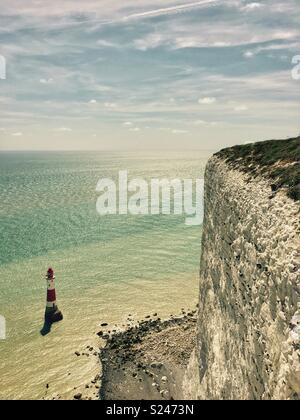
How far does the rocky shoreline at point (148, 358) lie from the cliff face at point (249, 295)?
5.06 m

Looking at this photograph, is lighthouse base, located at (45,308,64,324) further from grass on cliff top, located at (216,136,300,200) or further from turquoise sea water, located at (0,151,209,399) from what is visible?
grass on cliff top, located at (216,136,300,200)

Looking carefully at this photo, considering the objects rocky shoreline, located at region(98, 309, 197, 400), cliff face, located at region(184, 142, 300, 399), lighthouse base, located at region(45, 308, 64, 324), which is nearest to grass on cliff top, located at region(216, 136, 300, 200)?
cliff face, located at region(184, 142, 300, 399)

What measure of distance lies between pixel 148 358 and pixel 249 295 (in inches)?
750

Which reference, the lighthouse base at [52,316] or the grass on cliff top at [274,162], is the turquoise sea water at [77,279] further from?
the grass on cliff top at [274,162]

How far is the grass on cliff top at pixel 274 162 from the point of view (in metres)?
12.9

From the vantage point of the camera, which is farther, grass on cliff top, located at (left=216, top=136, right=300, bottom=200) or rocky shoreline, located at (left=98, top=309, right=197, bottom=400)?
rocky shoreline, located at (left=98, top=309, right=197, bottom=400)

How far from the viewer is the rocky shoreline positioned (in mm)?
25312

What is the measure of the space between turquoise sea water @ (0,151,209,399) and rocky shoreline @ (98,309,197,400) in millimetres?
1760

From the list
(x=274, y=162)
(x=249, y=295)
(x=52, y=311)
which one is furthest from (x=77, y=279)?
(x=249, y=295)

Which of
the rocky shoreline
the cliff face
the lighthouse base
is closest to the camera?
the cliff face

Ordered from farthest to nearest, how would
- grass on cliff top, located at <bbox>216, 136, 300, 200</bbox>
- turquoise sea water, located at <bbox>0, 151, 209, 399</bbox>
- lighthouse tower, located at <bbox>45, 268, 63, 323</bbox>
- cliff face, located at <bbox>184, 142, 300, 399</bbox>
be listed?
1. lighthouse tower, located at <bbox>45, 268, 63, 323</bbox>
2. turquoise sea water, located at <bbox>0, 151, 209, 399</bbox>
3. grass on cliff top, located at <bbox>216, 136, 300, 200</bbox>
4. cliff face, located at <bbox>184, 142, 300, 399</bbox>
